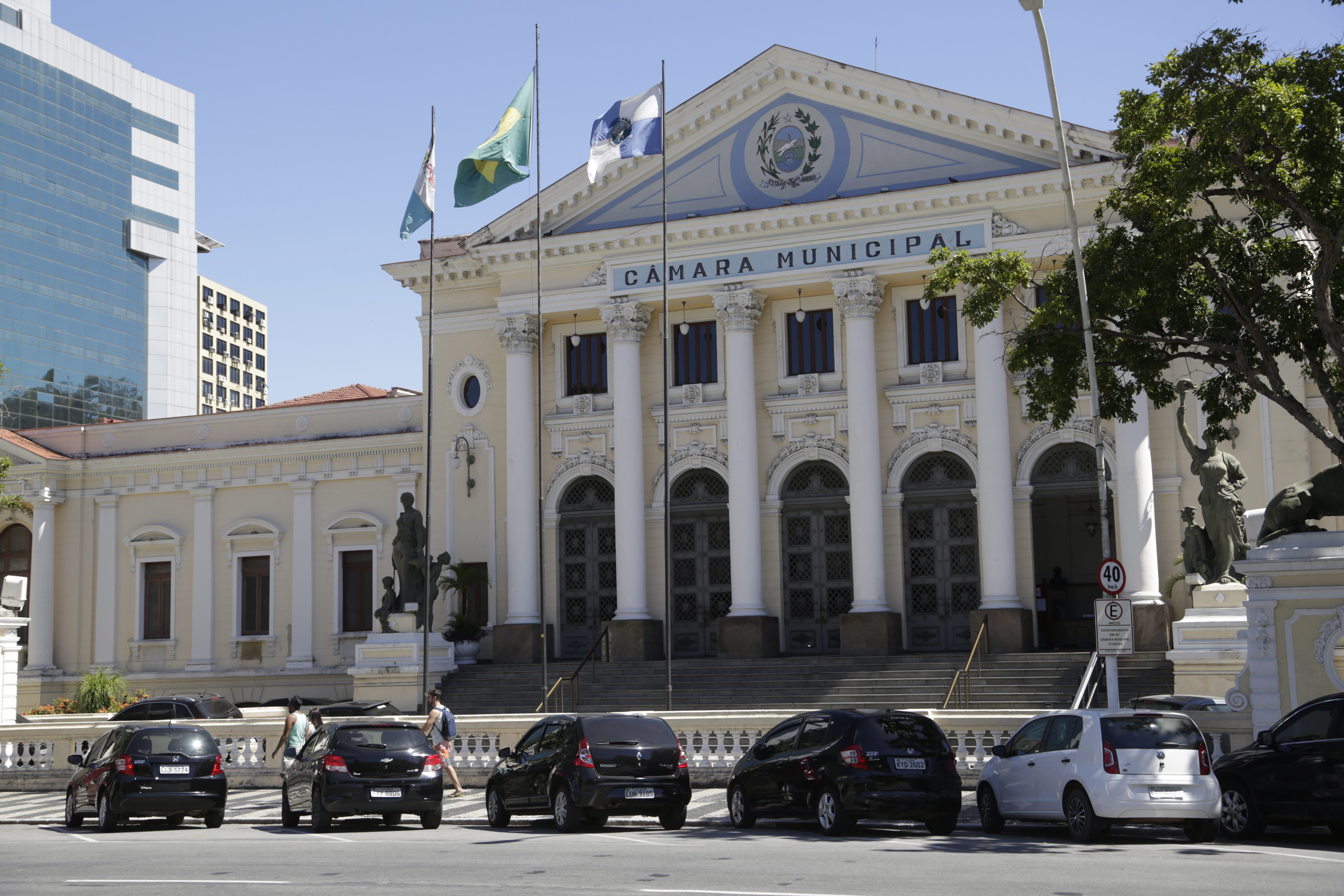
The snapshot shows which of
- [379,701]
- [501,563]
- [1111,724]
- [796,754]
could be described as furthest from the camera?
[501,563]

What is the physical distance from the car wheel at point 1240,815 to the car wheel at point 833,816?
3793 millimetres

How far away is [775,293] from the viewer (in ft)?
112

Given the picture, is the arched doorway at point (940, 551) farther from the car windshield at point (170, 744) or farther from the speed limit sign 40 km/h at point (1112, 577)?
the car windshield at point (170, 744)

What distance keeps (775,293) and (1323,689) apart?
60.7ft

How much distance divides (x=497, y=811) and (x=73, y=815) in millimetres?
6392

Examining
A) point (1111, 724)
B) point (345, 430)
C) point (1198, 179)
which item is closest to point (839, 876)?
point (1111, 724)

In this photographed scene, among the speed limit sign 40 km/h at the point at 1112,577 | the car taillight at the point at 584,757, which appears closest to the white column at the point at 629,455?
the car taillight at the point at 584,757

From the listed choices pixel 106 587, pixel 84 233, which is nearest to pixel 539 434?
pixel 106 587

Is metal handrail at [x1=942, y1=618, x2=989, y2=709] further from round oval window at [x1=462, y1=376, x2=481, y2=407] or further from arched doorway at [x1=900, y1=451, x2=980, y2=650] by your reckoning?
round oval window at [x1=462, y1=376, x2=481, y2=407]

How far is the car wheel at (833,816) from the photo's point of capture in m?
15.8

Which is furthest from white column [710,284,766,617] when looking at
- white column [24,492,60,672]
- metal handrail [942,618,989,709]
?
white column [24,492,60,672]

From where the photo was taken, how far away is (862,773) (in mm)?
15734

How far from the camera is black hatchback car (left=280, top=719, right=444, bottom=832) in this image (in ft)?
59.0

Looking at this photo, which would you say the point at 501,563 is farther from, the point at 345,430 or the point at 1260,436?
the point at 1260,436
